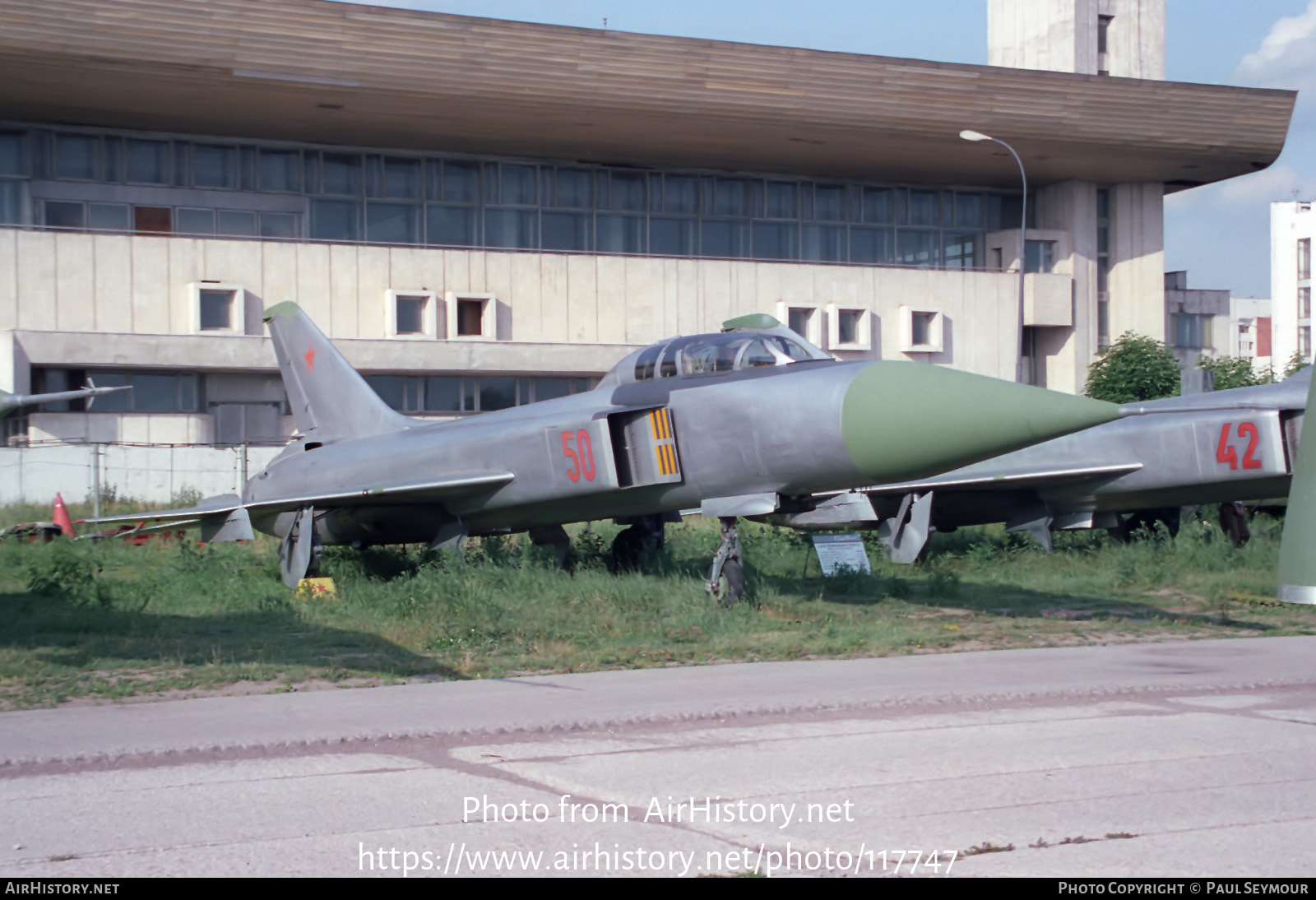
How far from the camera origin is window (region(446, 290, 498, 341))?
35.2 metres

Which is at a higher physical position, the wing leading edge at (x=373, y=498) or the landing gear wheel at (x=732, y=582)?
the wing leading edge at (x=373, y=498)

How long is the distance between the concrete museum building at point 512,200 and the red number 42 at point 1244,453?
43.7 feet

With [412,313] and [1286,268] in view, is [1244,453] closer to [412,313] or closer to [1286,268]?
[412,313]

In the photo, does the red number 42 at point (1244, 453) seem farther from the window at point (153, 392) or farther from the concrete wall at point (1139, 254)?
the concrete wall at point (1139, 254)

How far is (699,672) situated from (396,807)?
4.38 meters

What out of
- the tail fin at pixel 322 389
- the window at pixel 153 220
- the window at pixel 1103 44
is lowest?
the tail fin at pixel 322 389

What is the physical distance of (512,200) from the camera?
128 ft

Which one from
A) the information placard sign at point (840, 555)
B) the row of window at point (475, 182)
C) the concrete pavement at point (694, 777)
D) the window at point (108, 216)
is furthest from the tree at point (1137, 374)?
the concrete pavement at point (694, 777)

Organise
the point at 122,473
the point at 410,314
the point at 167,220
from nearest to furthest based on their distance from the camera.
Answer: the point at 122,473 < the point at 410,314 < the point at 167,220

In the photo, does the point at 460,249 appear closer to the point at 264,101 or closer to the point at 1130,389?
the point at 264,101

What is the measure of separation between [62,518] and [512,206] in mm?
18660

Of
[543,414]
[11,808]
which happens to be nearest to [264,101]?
[543,414]

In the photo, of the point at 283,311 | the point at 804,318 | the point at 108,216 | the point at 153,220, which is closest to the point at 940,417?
the point at 283,311

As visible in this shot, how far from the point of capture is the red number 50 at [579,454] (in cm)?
1318
